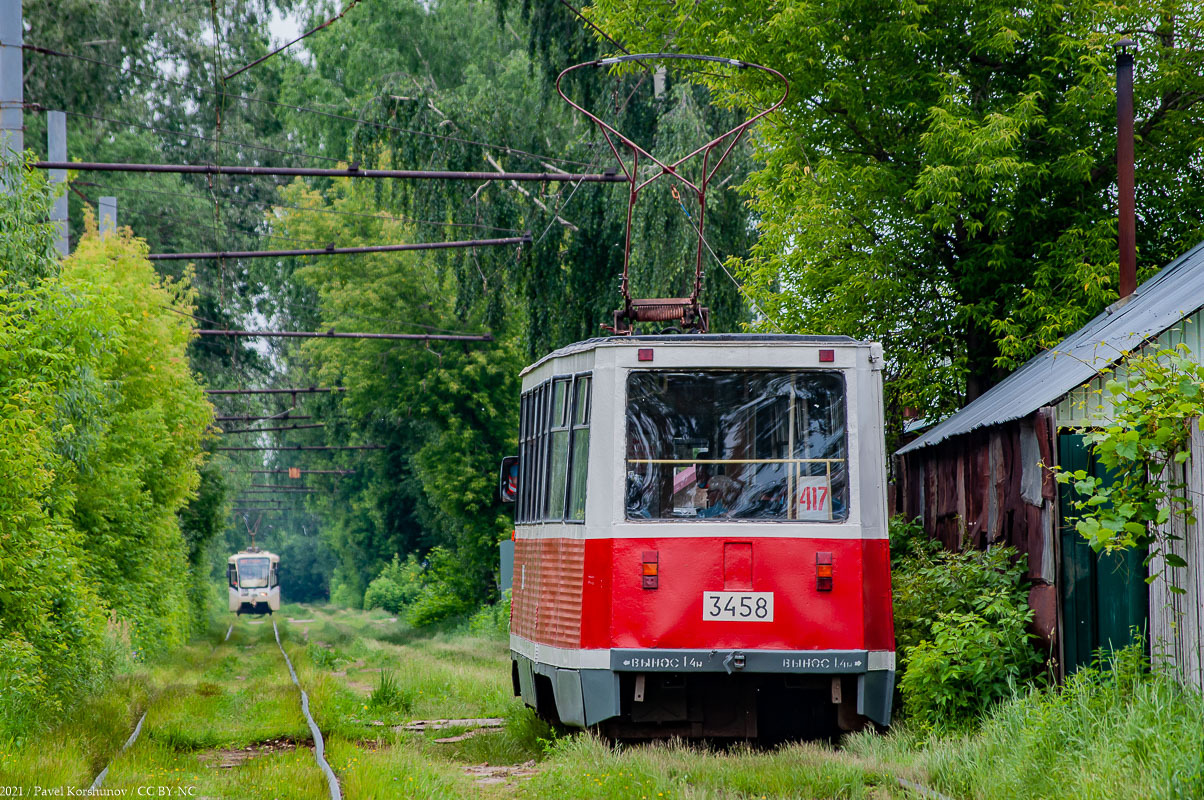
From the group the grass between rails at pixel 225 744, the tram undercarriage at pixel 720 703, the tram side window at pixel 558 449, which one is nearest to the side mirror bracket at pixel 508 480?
the tram side window at pixel 558 449

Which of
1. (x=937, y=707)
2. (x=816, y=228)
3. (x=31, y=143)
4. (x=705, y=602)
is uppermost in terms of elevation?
(x=31, y=143)

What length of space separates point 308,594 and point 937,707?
4718 inches

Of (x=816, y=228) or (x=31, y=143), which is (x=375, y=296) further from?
(x=816, y=228)

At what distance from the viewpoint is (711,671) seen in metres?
9.57

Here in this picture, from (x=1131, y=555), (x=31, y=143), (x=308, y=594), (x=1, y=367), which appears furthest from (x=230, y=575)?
(x=1131, y=555)

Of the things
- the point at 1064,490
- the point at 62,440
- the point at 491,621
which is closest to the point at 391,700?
the point at 62,440

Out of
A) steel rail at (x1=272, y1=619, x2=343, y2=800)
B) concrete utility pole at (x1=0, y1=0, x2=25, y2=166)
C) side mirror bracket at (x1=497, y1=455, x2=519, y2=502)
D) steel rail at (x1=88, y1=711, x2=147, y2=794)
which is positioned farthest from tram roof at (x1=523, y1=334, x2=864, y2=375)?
concrete utility pole at (x1=0, y1=0, x2=25, y2=166)

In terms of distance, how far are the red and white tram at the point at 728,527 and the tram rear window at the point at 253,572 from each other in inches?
2498

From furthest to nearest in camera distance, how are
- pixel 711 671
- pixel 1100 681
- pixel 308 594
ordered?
pixel 308 594 → pixel 711 671 → pixel 1100 681

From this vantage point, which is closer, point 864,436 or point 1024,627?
point 864,436

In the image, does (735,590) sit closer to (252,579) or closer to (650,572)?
(650,572)

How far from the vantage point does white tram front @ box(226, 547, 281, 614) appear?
7094cm

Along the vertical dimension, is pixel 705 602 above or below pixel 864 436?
below

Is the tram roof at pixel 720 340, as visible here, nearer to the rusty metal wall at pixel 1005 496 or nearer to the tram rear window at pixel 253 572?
the rusty metal wall at pixel 1005 496
